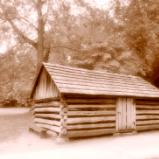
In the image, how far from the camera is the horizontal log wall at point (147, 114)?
15.7 metres

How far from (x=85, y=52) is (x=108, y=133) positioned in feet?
41.7

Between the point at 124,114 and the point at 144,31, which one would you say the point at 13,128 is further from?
the point at 144,31

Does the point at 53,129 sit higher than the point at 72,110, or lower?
lower

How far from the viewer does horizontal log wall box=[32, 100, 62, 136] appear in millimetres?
12875

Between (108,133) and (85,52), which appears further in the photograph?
(85,52)

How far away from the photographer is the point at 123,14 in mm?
30141

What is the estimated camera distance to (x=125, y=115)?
1489cm

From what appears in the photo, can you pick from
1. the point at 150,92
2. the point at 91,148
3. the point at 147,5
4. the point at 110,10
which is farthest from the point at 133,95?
the point at 110,10

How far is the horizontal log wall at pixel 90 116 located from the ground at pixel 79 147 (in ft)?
1.35

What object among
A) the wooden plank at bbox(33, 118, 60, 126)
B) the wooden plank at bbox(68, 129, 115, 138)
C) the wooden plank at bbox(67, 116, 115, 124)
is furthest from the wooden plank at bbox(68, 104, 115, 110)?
the wooden plank at bbox(68, 129, 115, 138)

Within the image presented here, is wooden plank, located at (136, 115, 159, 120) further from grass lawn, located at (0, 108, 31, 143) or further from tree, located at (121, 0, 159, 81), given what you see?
tree, located at (121, 0, 159, 81)

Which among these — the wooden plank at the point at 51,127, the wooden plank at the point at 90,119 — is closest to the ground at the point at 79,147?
the wooden plank at the point at 51,127

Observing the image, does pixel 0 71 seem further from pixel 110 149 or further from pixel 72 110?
pixel 110 149

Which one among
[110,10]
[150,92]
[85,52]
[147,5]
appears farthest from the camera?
[110,10]
